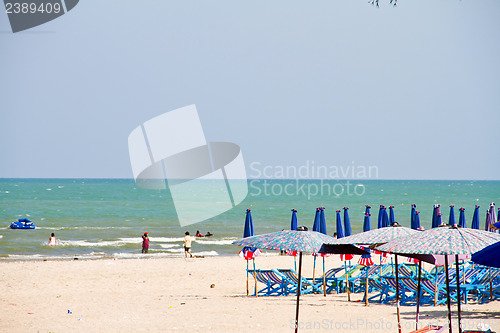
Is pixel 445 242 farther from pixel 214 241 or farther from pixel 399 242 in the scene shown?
pixel 214 241

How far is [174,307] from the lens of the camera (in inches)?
555

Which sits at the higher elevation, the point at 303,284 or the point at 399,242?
the point at 399,242

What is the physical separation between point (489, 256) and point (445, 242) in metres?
0.84

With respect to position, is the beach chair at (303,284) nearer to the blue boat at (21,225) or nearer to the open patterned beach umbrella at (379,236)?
the open patterned beach umbrella at (379,236)

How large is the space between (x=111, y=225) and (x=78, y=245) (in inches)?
804

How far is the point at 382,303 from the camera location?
1428 centimetres

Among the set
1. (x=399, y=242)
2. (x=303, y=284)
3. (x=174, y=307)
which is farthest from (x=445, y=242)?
(x=303, y=284)

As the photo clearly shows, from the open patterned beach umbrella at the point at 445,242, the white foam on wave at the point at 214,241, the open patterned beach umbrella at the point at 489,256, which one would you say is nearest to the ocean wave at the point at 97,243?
the white foam on wave at the point at 214,241


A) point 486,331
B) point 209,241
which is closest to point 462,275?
point 486,331

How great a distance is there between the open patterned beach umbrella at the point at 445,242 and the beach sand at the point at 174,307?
3.90m

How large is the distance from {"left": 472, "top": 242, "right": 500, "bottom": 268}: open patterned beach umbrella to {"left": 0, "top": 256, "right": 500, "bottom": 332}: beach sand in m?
4.72

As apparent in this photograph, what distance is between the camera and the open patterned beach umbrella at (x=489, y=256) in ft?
21.2

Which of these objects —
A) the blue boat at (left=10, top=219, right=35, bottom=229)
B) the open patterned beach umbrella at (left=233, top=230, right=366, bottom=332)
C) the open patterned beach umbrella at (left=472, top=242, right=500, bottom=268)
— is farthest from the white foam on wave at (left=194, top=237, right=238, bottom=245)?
the open patterned beach umbrella at (left=472, top=242, right=500, bottom=268)

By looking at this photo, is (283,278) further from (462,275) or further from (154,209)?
(154,209)
